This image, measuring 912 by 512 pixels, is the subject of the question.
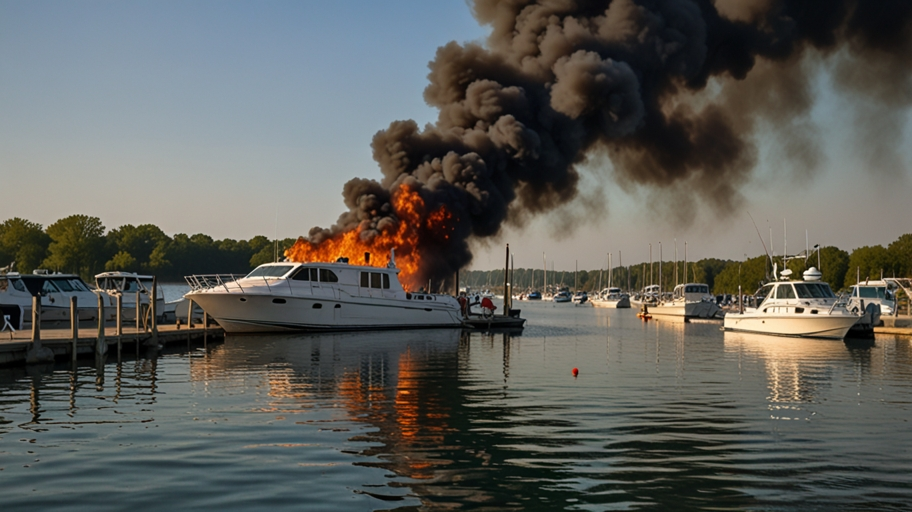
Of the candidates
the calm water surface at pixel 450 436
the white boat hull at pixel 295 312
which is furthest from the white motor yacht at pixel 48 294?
the calm water surface at pixel 450 436

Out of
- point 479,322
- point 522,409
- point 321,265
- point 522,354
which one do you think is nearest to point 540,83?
point 479,322

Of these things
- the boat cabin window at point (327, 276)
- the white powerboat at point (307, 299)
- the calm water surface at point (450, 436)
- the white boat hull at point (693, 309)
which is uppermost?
the boat cabin window at point (327, 276)

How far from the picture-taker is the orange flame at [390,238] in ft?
184

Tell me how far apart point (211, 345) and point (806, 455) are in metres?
26.9

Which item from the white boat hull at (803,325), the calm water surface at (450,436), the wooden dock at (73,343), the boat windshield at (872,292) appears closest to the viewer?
the calm water surface at (450,436)

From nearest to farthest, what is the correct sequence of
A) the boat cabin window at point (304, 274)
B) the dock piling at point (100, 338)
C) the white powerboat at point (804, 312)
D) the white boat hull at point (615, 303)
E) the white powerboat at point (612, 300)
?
the dock piling at point (100, 338), the white powerboat at point (804, 312), the boat cabin window at point (304, 274), the white boat hull at point (615, 303), the white powerboat at point (612, 300)

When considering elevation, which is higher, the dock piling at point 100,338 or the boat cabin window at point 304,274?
the boat cabin window at point 304,274

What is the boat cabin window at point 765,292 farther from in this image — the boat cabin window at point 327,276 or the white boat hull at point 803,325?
the boat cabin window at point 327,276

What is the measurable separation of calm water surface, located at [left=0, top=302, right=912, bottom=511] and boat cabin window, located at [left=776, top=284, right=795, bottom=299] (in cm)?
1527

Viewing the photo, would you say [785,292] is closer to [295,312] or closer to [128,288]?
[295,312]

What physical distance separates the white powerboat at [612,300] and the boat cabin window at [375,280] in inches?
3040

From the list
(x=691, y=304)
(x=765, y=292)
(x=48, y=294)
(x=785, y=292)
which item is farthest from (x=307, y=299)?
(x=691, y=304)

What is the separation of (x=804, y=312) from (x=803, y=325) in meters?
0.65

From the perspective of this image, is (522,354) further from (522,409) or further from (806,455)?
(806,455)
